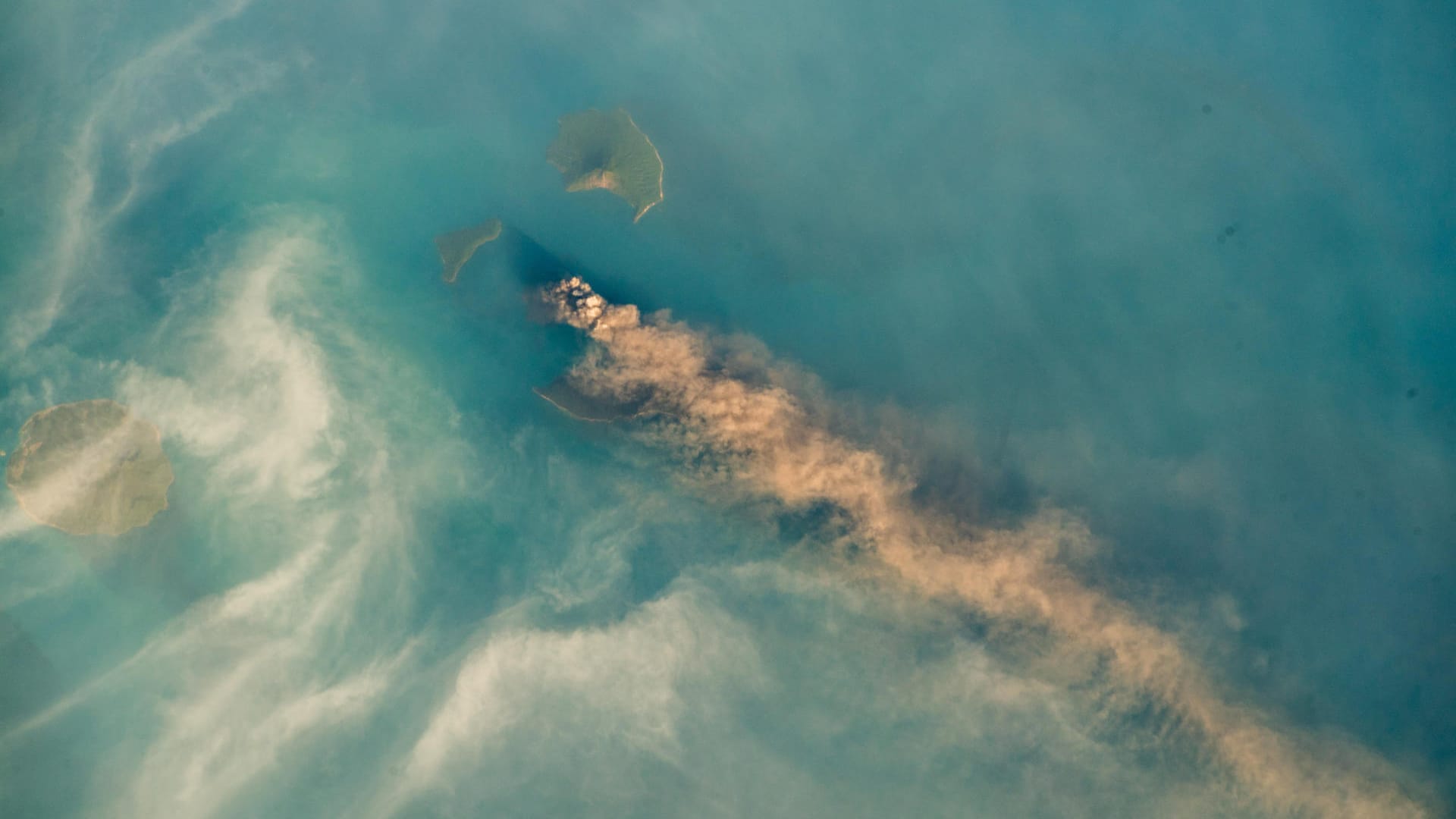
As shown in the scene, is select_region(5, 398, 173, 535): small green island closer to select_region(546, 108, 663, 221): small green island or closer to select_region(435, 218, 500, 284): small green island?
select_region(435, 218, 500, 284): small green island

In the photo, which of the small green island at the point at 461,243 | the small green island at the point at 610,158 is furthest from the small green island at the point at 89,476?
the small green island at the point at 610,158

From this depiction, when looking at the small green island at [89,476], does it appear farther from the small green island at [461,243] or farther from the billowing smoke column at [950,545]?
the billowing smoke column at [950,545]

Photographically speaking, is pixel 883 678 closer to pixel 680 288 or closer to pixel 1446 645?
pixel 680 288

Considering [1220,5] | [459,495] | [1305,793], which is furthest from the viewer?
[1220,5]

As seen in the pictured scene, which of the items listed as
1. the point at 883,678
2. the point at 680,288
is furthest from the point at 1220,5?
the point at 883,678

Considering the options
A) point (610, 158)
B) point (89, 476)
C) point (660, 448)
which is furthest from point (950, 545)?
point (89, 476)
